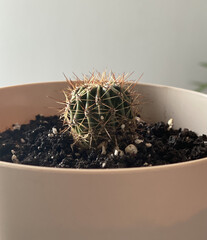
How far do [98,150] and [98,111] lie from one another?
8 centimetres

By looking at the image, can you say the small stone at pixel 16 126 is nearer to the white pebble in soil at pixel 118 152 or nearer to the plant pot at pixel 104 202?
the white pebble in soil at pixel 118 152

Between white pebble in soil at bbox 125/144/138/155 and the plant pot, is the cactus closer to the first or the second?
white pebble in soil at bbox 125/144/138/155

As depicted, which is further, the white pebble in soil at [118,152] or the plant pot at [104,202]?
the white pebble in soil at [118,152]

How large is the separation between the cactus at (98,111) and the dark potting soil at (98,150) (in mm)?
25

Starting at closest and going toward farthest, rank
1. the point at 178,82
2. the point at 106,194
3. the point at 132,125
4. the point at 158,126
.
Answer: the point at 106,194 < the point at 132,125 < the point at 158,126 < the point at 178,82
